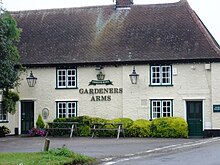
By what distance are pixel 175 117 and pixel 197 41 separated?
5150mm

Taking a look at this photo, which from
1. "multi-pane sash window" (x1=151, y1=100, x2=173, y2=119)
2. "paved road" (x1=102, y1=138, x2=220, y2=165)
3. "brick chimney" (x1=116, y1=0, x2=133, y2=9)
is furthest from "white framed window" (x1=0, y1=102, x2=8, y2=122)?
"paved road" (x1=102, y1=138, x2=220, y2=165)

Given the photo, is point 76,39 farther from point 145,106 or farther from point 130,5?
point 145,106

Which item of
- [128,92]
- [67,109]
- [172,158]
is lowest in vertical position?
[172,158]

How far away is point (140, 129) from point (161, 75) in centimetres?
394

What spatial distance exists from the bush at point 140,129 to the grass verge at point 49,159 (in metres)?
13.3

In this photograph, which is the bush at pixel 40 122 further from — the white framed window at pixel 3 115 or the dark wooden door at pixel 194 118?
the dark wooden door at pixel 194 118

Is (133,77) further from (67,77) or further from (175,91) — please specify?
(67,77)

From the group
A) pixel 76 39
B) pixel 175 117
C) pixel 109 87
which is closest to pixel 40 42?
pixel 76 39

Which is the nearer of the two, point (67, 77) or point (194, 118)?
point (194, 118)

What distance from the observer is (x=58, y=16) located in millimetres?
37469

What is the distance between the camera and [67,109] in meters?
33.7

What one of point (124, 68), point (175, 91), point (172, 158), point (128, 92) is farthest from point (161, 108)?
point (172, 158)

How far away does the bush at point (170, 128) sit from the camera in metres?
29.9

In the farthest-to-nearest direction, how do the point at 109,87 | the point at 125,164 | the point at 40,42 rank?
the point at 40,42 < the point at 109,87 < the point at 125,164
